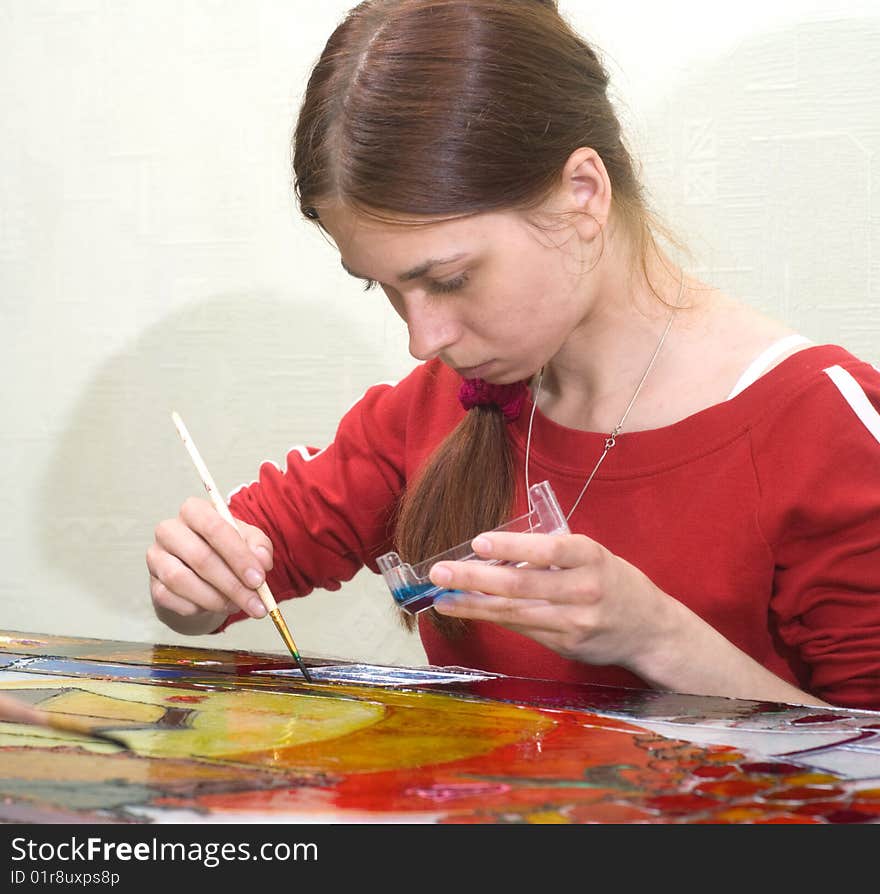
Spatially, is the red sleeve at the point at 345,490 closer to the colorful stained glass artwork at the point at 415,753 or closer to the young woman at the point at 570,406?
the young woman at the point at 570,406

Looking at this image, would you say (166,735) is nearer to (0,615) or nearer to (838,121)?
(838,121)

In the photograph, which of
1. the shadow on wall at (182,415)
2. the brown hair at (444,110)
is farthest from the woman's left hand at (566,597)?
the shadow on wall at (182,415)

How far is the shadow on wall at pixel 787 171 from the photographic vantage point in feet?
4.55

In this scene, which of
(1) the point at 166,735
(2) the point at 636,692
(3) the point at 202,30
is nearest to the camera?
(1) the point at 166,735

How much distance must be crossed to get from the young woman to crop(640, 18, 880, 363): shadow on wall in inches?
14.2

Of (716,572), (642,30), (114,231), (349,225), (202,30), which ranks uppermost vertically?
(202,30)

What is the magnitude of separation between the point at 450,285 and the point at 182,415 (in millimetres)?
972

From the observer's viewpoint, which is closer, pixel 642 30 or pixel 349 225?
pixel 349 225

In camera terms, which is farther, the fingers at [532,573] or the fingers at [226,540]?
the fingers at [226,540]

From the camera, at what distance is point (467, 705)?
30.3 inches

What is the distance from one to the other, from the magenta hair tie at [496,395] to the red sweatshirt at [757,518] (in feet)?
0.10

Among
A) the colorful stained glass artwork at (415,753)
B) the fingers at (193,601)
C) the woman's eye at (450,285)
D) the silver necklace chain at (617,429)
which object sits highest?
the woman's eye at (450,285)
